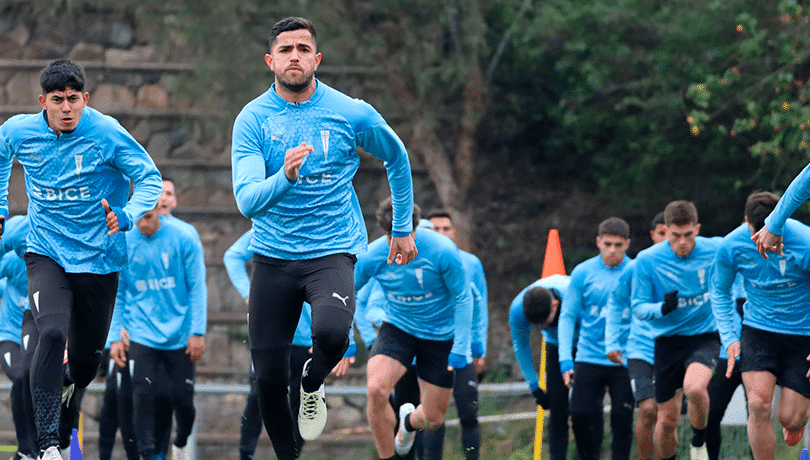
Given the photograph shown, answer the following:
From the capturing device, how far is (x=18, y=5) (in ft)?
55.4

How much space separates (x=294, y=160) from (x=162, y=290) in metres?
5.22

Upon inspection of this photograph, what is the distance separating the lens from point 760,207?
8039 mm

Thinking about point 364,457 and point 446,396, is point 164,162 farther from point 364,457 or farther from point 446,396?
point 446,396

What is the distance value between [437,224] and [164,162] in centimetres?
648

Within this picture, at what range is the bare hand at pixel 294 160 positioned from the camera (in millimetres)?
5477

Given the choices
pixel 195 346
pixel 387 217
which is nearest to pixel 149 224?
pixel 195 346

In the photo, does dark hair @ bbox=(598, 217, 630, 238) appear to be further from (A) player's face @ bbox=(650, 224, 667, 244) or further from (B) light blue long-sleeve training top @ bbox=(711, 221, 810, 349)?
(B) light blue long-sleeve training top @ bbox=(711, 221, 810, 349)

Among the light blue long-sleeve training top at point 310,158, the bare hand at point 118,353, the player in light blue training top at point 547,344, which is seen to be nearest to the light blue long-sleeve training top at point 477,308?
the player in light blue training top at point 547,344

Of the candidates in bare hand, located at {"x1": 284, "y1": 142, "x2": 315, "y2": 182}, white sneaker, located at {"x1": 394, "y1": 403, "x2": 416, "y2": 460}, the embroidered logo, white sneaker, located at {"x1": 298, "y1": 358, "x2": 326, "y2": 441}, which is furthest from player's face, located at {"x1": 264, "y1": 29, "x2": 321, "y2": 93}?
white sneaker, located at {"x1": 394, "y1": 403, "x2": 416, "y2": 460}

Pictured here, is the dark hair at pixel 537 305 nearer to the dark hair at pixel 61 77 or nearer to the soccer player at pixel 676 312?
the soccer player at pixel 676 312

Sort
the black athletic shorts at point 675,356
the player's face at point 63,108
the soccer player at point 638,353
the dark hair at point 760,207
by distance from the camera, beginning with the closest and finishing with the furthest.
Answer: the player's face at point 63,108
the dark hair at point 760,207
the black athletic shorts at point 675,356
the soccer player at point 638,353

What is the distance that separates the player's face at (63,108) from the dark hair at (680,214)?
5.08 metres

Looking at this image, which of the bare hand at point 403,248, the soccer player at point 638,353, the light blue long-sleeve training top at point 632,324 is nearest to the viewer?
the bare hand at point 403,248

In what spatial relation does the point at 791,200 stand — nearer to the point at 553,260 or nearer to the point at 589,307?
the point at 589,307
